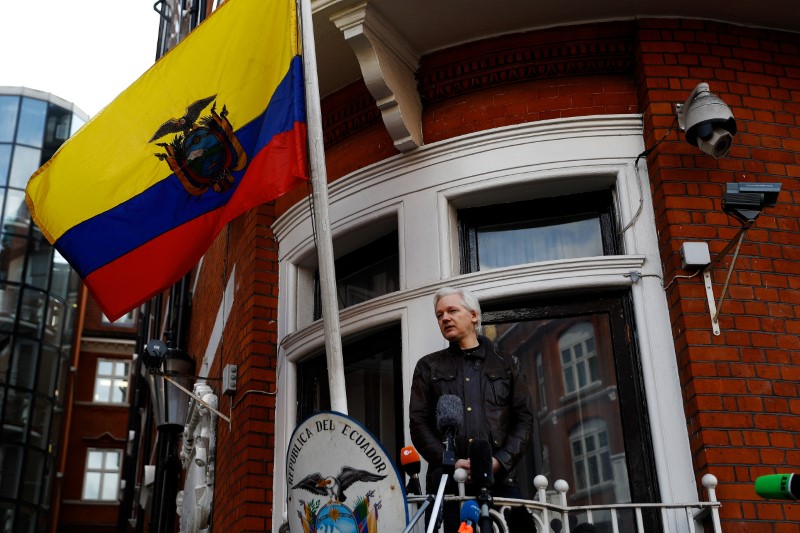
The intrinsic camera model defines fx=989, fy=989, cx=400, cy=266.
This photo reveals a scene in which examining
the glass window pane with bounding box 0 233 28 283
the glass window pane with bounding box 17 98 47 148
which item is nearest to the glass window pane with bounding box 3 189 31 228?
the glass window pane with bounding box 0 233 28 283

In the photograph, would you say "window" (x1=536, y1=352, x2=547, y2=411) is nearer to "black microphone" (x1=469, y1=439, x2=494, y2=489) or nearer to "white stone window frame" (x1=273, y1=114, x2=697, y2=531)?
"white stone window frame" (x1=273, y1=114, x2=697, y2=531)

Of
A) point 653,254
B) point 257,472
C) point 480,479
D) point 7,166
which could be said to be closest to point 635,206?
point 653,254

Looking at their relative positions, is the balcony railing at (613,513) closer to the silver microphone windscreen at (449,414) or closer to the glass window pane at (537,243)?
the silver microphone windscreen at (449,414)

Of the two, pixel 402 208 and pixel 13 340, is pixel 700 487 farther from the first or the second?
pixel 13 340

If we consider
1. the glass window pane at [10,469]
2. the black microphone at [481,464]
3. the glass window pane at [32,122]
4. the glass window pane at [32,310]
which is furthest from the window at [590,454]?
the glass window pane at [32,122]

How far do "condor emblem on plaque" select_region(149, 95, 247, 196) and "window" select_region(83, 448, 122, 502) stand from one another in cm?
3103

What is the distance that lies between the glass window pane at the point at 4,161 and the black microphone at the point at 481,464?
35333mm

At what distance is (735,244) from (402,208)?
7.35 feet

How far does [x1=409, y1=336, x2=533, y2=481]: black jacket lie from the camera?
17.0 ft

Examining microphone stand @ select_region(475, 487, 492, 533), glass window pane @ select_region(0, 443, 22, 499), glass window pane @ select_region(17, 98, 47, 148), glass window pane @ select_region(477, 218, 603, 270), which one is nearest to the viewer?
microphone stand @ select_region(475, 487, 492, 533)

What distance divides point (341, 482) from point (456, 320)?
122cm

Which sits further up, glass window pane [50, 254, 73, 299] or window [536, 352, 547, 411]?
glass window pane [50, 254, 73, 299]

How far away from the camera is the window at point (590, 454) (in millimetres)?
5738

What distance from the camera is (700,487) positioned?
5.35 metres
